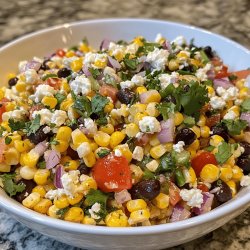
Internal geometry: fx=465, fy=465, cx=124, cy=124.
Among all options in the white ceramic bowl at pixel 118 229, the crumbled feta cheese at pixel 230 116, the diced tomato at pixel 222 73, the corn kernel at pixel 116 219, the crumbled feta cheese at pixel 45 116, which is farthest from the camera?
the diced tomato at pixel 222 73

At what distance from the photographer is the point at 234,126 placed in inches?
67.5

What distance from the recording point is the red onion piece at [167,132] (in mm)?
1584

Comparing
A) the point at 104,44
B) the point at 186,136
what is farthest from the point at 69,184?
the point at 104,44

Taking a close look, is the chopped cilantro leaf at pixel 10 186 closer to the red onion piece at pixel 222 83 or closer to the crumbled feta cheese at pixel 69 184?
the crumbled feta cheese at pixel 69 184

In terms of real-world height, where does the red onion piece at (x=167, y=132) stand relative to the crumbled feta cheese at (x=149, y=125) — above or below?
below

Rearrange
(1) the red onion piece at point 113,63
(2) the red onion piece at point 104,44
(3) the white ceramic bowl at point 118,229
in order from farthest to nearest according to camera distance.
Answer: (2) the red onion piece at point 104,44, (1) the red onion piece at point 113,63, (3) the white ceramic bowl at point 118,229

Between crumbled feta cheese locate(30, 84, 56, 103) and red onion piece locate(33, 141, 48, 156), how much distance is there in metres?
0.21

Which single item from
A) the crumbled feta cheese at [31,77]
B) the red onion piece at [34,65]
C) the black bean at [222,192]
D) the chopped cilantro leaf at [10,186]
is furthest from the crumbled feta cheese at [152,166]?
the red onion piece at [34,65]

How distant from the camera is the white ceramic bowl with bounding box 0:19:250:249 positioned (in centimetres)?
131

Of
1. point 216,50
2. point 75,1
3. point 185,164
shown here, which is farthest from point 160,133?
point 75,1

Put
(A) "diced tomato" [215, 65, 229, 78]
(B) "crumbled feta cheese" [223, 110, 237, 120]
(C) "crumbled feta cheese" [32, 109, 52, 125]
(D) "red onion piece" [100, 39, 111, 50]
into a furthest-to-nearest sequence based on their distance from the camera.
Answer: (D) "red onion piece" [100, 39, 111, 50] < (A) "diced tomato" [215, 65, 229, 78] < (B) "crumbled feta cheese" [223, 110, 237, 120] < (C) "crumbled feta cheese" [32, 109, 52, 125]

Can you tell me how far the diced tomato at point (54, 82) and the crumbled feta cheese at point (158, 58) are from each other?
369 mm

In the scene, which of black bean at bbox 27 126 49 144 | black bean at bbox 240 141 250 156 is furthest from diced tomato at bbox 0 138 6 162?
black bean at bbox 240 141 250 156

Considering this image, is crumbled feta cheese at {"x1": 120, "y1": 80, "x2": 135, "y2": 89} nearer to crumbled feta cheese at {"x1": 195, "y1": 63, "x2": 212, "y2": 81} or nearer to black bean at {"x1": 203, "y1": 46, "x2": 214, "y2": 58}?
crumbled feta cheese at {"x1": 195, "y1": 63, "x2": 212, "y2": 81}
